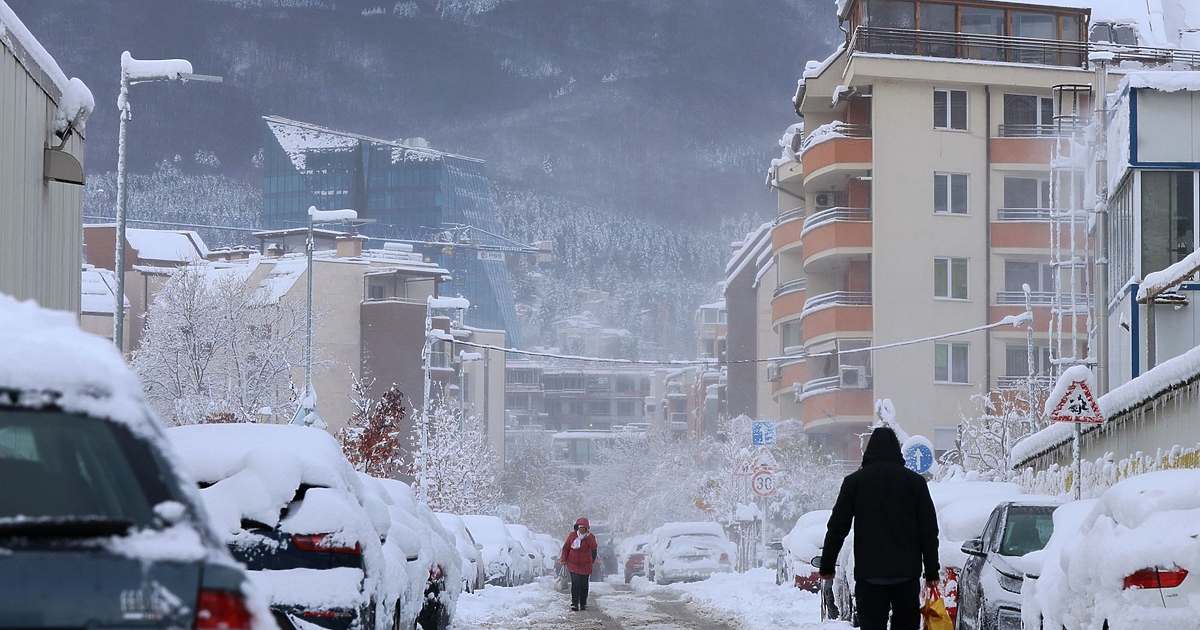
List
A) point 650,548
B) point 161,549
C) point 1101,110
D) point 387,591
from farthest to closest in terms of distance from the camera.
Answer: point 650,548, point 1101,110, point 387,591, point 161,549

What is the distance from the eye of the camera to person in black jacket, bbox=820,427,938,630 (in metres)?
10.5

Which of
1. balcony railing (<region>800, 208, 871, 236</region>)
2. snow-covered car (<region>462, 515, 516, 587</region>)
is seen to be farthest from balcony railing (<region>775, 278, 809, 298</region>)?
snow-covered car (<region>462, 515, 516, 587</region>)

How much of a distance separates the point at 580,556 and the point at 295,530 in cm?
1893

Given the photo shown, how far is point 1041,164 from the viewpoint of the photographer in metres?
64.8

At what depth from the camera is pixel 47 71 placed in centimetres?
1927

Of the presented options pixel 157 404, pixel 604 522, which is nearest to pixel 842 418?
pixel 157 404

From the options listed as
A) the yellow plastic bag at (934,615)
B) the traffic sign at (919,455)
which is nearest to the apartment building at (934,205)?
the traffic sign at (919,455)

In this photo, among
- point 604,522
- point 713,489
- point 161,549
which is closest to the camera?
point 161,549

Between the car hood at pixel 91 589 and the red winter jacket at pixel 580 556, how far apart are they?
24256mm

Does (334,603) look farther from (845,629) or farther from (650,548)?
(650,548)

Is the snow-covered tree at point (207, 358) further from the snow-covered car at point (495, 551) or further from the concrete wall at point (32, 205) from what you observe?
the concrete wall at point (32, 205)

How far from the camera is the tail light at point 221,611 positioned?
173 inches

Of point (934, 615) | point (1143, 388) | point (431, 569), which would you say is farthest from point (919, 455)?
point (934, 615)

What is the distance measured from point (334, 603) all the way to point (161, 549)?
6224mm
